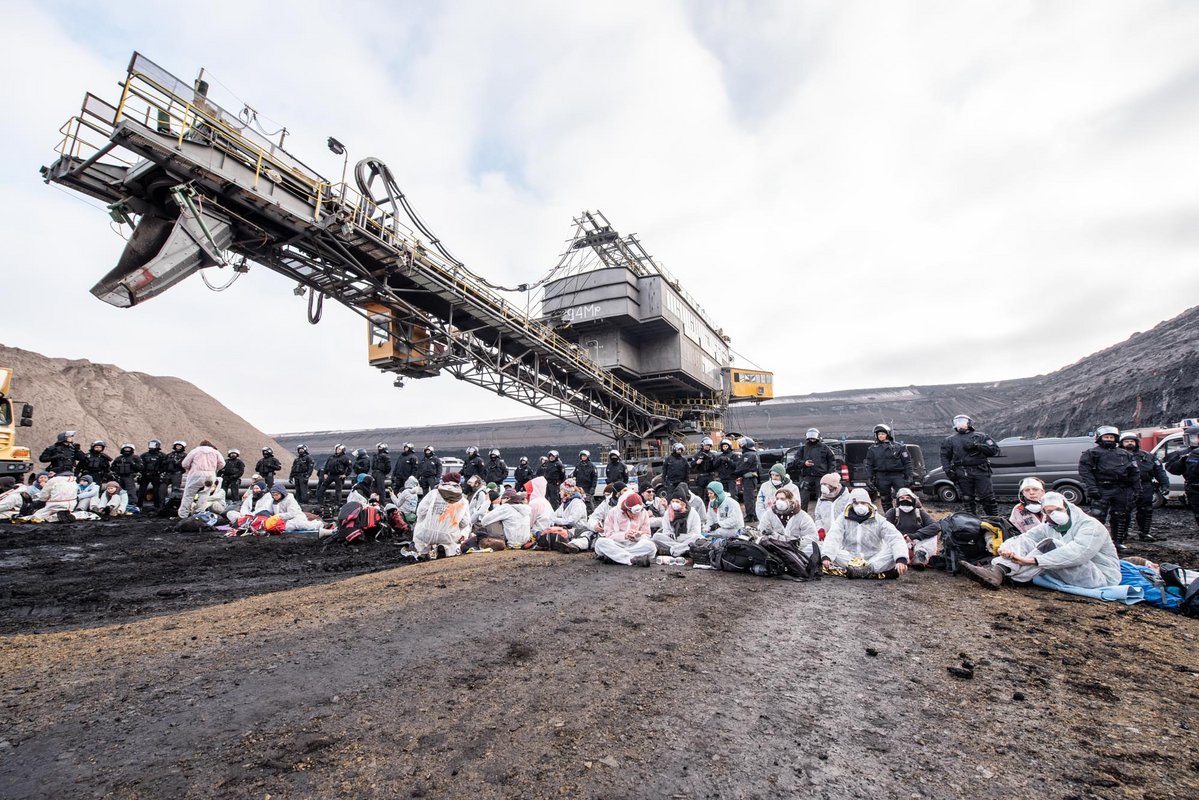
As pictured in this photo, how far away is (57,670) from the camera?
2.89 meters

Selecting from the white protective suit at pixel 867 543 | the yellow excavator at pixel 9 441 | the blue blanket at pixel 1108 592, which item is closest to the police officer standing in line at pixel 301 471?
the yellow excavator at pixel 9 441

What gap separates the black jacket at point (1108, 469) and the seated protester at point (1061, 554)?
8.48ft

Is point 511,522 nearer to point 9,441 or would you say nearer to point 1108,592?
point 1108,592

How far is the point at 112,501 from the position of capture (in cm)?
1104

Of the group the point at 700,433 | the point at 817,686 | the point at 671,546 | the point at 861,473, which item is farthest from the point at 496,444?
the point at 817,686

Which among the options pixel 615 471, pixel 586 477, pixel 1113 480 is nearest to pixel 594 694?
pixel 1113 480

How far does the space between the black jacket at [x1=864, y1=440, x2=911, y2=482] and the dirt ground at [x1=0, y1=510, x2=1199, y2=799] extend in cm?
Result: 323

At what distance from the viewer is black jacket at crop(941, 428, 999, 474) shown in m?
7.62

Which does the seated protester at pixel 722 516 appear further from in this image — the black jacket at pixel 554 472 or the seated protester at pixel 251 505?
the seated protester at pixel 251 505

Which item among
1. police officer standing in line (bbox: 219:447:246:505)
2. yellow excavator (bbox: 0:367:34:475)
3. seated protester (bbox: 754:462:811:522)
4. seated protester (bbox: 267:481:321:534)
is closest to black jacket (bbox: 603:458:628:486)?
seated protester (bbox: 754:462:811:522)

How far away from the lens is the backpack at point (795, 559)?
5559 mm

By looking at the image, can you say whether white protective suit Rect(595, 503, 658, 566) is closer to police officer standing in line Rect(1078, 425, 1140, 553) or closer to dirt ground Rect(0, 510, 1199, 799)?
dirt ground Rect(0, 510, 1199, 799)

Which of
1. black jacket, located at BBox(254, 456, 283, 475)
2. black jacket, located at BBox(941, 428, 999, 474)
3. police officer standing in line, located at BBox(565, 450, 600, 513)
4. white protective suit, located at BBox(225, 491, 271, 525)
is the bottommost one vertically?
white protective suit, located at BBox(225, 491, 271, 525)

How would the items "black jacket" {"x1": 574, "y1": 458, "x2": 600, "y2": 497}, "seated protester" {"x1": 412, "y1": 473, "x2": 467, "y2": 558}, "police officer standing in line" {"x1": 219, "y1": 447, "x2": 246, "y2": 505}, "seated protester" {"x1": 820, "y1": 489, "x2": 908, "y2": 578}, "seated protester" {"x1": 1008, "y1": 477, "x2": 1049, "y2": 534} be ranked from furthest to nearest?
"black jacket" {"x1": 574, "y1": 458, "x2": 600, "y2": 497}, "police officer standing in line" {"x1": 219, "y1": 447, "x2": 246, "y2": 505}, "seated protester" {"x1": 412, "y1": 473, "x2": 467, "y2": 558}, "seated protester" {"x1": 820, "y1": 489, "x2": 908, "y2": 578}, "seated protester" {"x1": 1008, "y1": 477, "x2": 1049, "y2": 534}
